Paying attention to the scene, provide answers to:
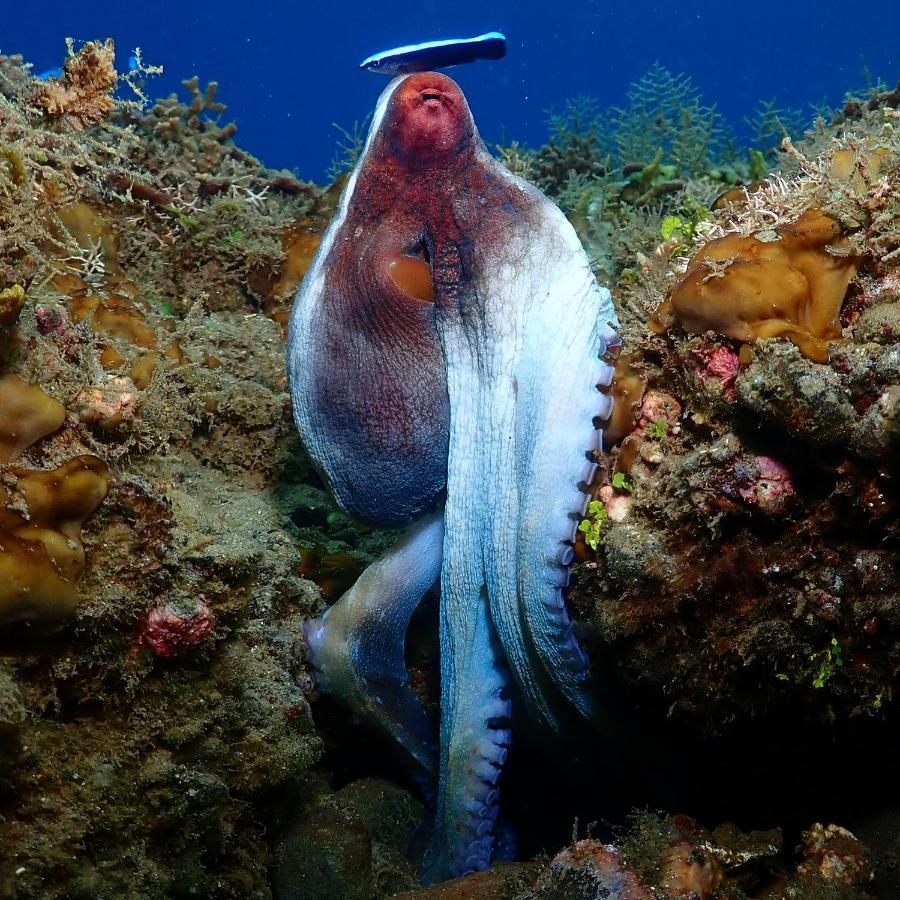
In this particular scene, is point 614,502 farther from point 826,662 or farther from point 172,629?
point 172,629

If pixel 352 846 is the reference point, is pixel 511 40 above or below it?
above

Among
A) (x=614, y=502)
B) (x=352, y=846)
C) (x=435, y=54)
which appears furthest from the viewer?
(x=352, y=846)

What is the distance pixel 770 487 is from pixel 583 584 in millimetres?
772

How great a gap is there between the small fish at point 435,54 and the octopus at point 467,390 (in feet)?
0.25

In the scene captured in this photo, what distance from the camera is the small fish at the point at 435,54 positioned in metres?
2.61

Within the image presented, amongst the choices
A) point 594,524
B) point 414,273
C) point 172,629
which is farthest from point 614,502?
point 172,629

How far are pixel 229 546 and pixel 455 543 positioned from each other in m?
0.96

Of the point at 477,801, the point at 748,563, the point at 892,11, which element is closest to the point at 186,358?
the point at 477,801

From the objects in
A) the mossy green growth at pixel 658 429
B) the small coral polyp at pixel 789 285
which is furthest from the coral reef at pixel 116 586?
the small coral polyp at pixel 789 285

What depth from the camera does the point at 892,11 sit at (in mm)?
90438

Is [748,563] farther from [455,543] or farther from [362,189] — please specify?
[362,189]

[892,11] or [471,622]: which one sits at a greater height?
[892,11]

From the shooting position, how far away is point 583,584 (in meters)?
2.43

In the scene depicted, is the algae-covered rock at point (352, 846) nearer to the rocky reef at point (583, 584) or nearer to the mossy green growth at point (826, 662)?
the rocky reef at point (583, 584)
